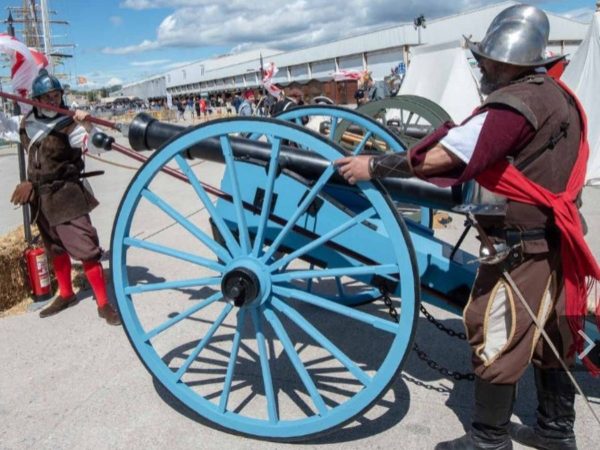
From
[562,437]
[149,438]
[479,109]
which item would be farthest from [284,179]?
[562,437]

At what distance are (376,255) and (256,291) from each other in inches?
21.2

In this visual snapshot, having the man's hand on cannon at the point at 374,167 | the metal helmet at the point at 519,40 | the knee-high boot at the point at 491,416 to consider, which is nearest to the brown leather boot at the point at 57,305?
the man's hand on cannon at the point at 374,167

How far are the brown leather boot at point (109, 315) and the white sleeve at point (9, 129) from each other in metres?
1.43

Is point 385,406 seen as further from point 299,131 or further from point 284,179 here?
point 299,131

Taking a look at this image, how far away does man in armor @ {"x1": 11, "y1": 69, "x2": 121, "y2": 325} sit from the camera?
3791 millimetres

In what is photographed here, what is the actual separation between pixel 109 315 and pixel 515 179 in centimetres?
293

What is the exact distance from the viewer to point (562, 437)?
234 cm

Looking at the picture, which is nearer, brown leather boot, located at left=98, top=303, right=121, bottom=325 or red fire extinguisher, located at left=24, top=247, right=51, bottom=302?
brown leather boot, located at left=98, top=303, right=121, bottom=325

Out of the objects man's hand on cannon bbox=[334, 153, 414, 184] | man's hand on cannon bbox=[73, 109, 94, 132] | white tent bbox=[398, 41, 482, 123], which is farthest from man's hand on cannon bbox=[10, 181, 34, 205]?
white tent bbox=[398, 41, 482, 123]

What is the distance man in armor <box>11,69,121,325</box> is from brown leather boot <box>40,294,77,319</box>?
1.42 ft

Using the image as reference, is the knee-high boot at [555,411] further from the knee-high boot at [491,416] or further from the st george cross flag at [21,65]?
the st george cross flag at [21,65]

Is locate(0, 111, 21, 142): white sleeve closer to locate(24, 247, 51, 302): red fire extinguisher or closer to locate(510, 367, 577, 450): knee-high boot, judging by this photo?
locate(24, 247, 51, 302): red fire extinguisher

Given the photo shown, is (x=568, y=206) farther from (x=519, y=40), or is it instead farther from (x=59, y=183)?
(x=59, y=183)

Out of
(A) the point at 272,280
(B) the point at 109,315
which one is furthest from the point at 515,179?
(B) the point at 109,315
